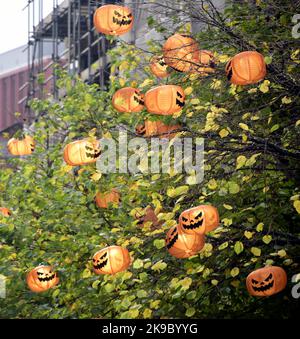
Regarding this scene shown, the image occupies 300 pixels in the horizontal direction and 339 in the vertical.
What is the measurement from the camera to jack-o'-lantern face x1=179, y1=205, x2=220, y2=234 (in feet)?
30.1

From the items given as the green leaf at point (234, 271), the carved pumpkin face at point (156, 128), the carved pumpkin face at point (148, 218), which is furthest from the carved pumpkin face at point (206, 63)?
the green leaf at point (234, 271)

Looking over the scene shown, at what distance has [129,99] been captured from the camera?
11.6m

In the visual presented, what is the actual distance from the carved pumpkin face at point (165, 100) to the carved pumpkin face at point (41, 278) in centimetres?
304

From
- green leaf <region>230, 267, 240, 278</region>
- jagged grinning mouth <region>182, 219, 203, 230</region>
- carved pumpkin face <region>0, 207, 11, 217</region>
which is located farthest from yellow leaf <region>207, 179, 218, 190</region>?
carved pumpkin face <region>0, 207, 11, 217</region>

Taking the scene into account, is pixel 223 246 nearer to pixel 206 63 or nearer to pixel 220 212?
pixel 220 212

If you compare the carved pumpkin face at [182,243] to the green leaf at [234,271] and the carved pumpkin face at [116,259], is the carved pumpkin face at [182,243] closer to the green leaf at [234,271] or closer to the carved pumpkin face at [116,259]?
the green leaf at [234,271]

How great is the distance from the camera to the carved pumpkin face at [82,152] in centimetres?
1154

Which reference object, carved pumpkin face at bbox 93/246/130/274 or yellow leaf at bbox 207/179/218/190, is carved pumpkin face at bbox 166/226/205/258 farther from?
carved pumpkin face at bbox 93/246/130/274

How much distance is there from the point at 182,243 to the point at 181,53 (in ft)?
7.10

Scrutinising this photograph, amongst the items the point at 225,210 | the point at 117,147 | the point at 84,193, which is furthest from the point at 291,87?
the point at 84,193

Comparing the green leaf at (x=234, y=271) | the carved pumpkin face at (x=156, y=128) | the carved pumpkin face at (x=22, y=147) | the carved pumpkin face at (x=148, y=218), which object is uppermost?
the carved pumpkin face at (x=22, y=147)

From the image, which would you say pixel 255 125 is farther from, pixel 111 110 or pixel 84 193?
pixel 111 110

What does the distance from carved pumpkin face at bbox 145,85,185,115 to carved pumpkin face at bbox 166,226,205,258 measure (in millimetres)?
1326
